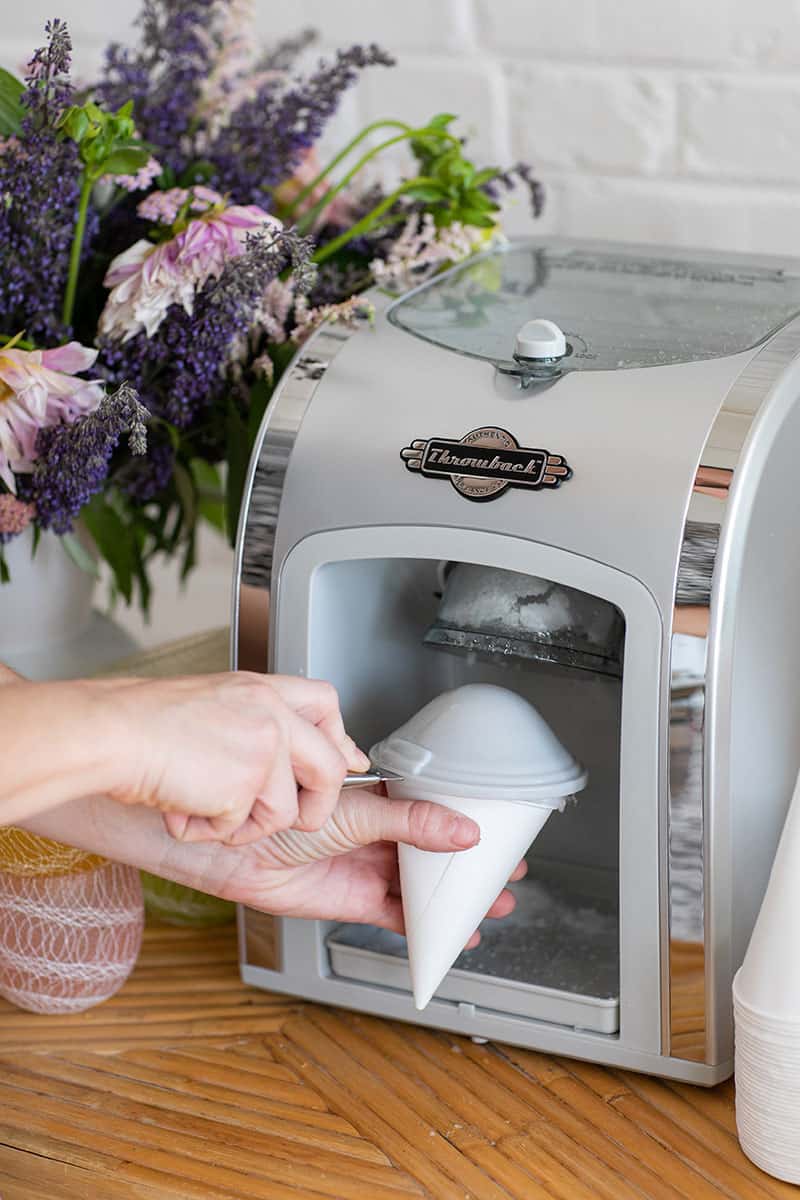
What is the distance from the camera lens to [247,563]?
2.51 feet

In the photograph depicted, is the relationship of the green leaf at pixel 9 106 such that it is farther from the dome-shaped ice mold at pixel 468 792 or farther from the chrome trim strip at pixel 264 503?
the dome-shaped ice mold at pixel 468 792

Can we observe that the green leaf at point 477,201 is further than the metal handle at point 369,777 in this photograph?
Yes

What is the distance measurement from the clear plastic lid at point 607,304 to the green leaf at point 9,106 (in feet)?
0.79

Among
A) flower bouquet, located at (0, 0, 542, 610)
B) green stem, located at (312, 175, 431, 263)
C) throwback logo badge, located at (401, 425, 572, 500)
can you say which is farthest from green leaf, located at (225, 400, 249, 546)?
throwback logo badge, located at (401, 425, 572, 500)

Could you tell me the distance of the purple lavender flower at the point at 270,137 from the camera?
0.92 m

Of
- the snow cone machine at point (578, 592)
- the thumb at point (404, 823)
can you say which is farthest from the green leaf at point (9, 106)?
the thumb at point (404, 823)

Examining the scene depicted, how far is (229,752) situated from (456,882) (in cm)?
16

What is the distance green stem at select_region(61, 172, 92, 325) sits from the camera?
821mm

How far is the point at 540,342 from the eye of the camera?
724mm

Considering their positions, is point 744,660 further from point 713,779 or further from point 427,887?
point 427,887

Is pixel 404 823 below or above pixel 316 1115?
above

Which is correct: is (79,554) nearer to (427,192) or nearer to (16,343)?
(16,343)

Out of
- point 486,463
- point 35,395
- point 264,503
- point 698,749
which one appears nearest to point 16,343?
point 35,395

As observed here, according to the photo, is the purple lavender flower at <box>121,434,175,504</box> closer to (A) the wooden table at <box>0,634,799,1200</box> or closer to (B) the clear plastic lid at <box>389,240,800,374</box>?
(B) the clear plastic lid at <box>389,240,800,374</box>
